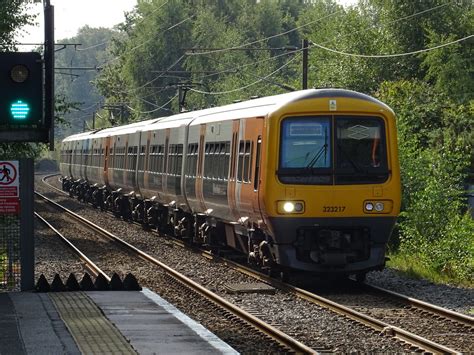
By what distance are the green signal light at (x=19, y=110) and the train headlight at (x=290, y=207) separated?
5.01m

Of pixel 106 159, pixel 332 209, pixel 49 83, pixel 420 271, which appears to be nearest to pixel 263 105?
pixel 332 209

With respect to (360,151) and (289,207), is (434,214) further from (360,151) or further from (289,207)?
(289,207)

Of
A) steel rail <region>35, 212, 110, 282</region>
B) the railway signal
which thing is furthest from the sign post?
steel rail <region>35, 212, 110, 282</region>

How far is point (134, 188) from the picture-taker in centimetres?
3522

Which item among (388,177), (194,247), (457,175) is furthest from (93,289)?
→ (457,175)

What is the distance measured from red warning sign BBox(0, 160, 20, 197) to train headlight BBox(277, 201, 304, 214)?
4210mm

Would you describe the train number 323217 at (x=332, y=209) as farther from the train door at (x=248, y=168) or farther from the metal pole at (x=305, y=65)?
the metal pole at (x=305, y=65)

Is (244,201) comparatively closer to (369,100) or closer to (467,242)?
(369,100)

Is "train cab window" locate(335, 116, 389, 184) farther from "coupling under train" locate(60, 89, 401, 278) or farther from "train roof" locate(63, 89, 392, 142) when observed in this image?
"train roof" locate(63, 89, 392, 142)

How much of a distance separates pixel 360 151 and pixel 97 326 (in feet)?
22.0

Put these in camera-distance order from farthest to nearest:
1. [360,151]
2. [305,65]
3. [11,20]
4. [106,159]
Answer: [106,159], [305,65], [11,20], [360,151]

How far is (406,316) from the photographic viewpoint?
1437cm

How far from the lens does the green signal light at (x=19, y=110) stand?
13.3 metres

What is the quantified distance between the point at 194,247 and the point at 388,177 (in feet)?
30.5
